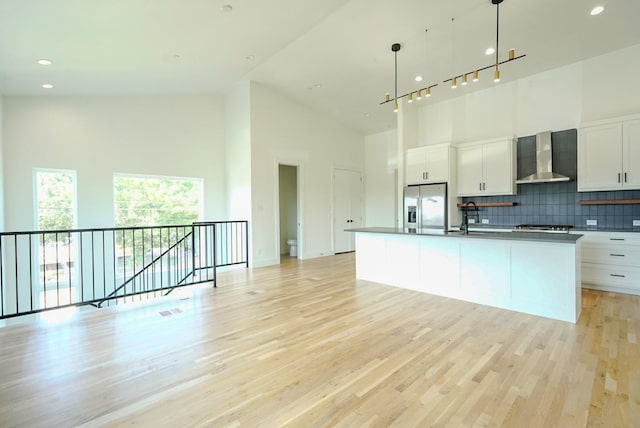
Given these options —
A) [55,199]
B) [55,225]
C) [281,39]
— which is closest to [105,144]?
[55,199]

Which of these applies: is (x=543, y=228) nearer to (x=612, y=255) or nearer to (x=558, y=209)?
(x=558, y=209)

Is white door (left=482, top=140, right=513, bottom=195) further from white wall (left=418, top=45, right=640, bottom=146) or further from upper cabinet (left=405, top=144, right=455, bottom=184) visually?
upper cabinet (left=405, top=144, right=455, bottom=184)

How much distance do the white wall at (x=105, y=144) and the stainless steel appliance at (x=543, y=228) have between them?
20.0 feet

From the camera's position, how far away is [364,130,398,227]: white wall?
849 centimetres

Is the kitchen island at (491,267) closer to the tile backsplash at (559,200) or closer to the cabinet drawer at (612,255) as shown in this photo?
the cabinet drawer at (612,255)

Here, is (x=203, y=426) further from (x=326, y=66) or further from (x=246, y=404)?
(x=326, y=66)

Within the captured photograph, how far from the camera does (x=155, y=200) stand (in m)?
6.48

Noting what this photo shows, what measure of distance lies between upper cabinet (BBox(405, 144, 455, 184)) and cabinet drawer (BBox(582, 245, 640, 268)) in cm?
247

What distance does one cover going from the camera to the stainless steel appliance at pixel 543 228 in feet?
16.3

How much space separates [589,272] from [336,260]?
4.58m

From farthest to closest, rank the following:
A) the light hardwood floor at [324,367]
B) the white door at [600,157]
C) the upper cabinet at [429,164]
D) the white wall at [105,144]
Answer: the upper cabinet at [429,164] → the white wall at [105,144] → the white door at [600,157] → the light hardwood floor at [324,367]

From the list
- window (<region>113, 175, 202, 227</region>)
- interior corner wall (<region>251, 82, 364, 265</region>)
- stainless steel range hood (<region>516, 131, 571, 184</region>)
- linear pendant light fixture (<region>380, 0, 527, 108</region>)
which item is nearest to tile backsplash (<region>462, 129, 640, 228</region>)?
stainless steel range hood (<region>516, 131, 571, 184</region>)

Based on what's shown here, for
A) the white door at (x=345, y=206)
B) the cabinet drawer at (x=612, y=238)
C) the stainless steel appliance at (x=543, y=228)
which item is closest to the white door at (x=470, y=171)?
the stainless steel appliance at (x=543, y=228)

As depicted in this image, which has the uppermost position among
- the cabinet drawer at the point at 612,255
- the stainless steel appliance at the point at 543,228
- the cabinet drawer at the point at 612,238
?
the stainless steel appliance at the point at 543,228
